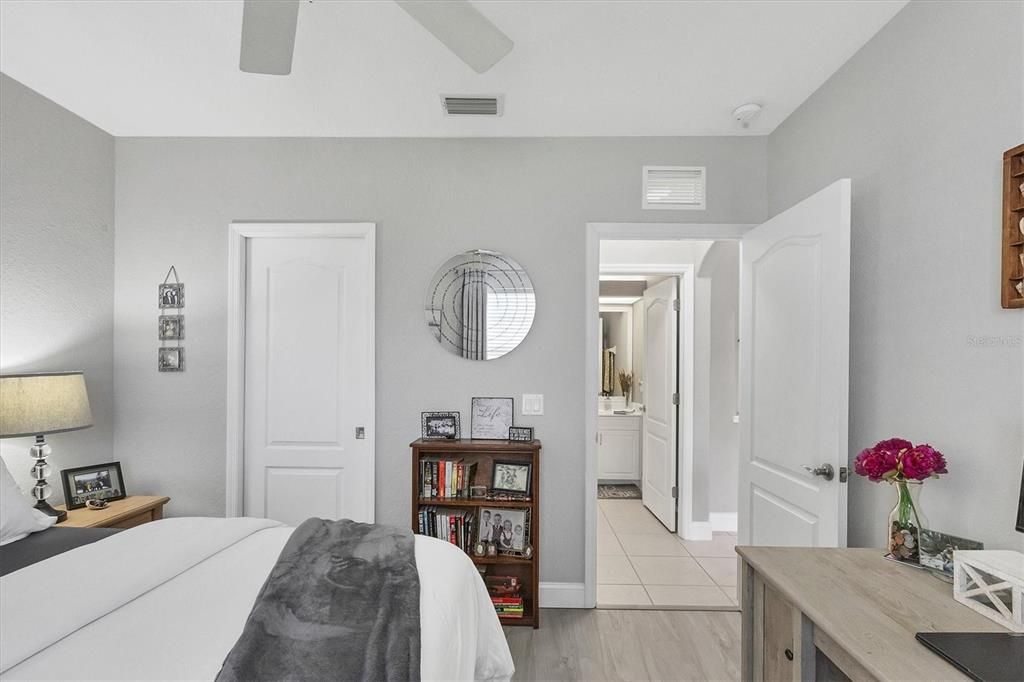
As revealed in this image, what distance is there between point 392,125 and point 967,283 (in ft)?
8.40

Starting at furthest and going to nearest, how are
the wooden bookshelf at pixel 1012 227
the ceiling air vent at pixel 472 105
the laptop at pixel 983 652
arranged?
the ceiling air vent at pixel 472 105
the wooden bookshelf at pixel 1012 227
the laptop at pixel 983 652

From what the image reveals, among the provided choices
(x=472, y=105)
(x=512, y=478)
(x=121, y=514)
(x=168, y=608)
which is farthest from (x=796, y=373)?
(x=121, y=514)

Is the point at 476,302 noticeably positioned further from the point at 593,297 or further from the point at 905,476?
the point at 905,476

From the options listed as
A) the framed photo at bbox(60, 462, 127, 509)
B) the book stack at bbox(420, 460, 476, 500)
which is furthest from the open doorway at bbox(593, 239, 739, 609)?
the framed photo at bbox(60, 462, 127, 509)

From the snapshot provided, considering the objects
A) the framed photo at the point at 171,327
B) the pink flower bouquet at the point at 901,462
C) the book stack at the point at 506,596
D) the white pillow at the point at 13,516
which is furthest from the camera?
the framed photo at the point at 171,327

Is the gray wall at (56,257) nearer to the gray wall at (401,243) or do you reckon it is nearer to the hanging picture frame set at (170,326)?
the gray wall at (401,243)

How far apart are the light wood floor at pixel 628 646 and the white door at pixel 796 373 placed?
0.51 meters

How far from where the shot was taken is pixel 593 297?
302 cm

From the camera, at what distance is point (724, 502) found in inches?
174

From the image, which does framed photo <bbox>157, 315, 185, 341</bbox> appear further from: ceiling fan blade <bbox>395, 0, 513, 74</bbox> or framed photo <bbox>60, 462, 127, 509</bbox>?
Result: ceiling fan blade <bbox>395, 0, 513, 74</bbox>

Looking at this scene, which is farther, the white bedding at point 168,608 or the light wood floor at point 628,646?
the light wood floor at point 628,646

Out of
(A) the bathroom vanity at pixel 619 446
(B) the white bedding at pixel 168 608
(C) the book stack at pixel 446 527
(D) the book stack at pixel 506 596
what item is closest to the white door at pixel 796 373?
(D) the book stack at pixel 506 596

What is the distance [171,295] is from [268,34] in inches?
77.6

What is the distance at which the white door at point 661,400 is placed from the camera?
4410 mm
